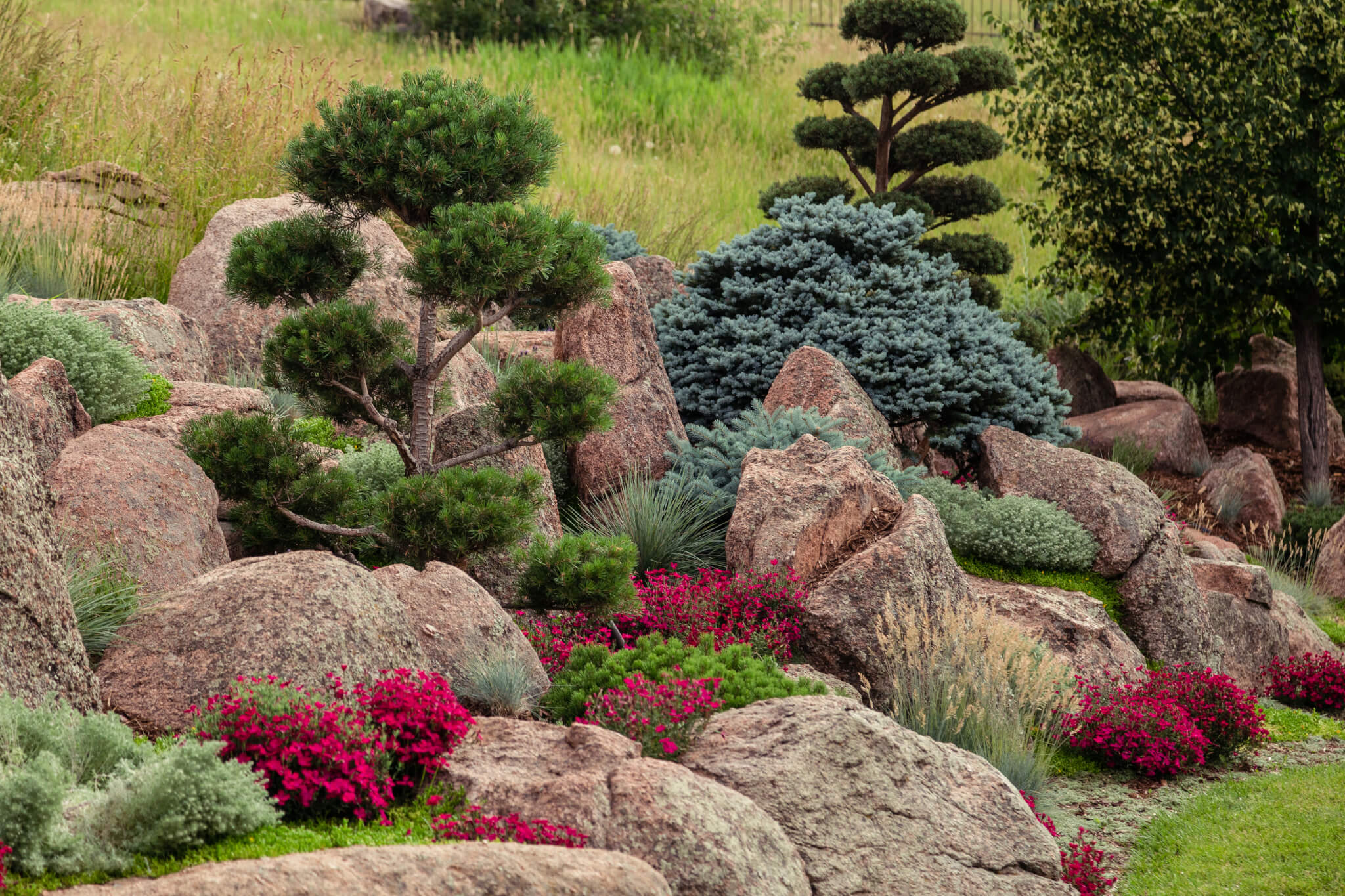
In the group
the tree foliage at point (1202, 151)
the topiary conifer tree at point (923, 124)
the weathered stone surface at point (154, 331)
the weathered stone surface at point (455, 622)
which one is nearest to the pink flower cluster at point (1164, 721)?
the weathered stone surface at point (455, 622)

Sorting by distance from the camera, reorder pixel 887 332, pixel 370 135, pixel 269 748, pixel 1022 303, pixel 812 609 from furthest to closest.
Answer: pixel 1022 303 → pixel 887 332 → pixel 812 609 → pixel 370 135 → pixel 269 748

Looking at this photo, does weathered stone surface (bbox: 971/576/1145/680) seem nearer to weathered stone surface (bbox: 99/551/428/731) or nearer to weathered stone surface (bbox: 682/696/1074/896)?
weathered stone surface (bbox: 682/696/1074/896)

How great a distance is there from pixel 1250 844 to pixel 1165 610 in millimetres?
2752

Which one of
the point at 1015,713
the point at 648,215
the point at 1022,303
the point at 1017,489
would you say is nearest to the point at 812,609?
the point at 1015,713

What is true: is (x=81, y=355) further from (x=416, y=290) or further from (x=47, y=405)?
(x=416, y=290)

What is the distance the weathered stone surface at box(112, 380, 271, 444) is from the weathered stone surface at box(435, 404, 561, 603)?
112 cm

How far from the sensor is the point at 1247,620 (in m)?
9.66

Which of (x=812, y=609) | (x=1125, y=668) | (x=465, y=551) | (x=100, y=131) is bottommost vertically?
(x=1125, y=668)

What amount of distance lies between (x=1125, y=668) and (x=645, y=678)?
3922 mm

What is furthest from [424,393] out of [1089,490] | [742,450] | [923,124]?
[923,124]

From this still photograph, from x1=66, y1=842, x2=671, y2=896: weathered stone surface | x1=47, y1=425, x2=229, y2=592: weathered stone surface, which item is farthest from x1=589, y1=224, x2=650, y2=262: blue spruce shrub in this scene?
x1=66, y1=842, x2=671, y2=896: weathered stone surface

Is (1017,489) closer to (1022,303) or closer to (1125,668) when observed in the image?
(1125,668)

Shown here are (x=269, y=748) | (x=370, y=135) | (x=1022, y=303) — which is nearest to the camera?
(x=269, y=748)

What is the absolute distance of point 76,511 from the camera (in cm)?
602
